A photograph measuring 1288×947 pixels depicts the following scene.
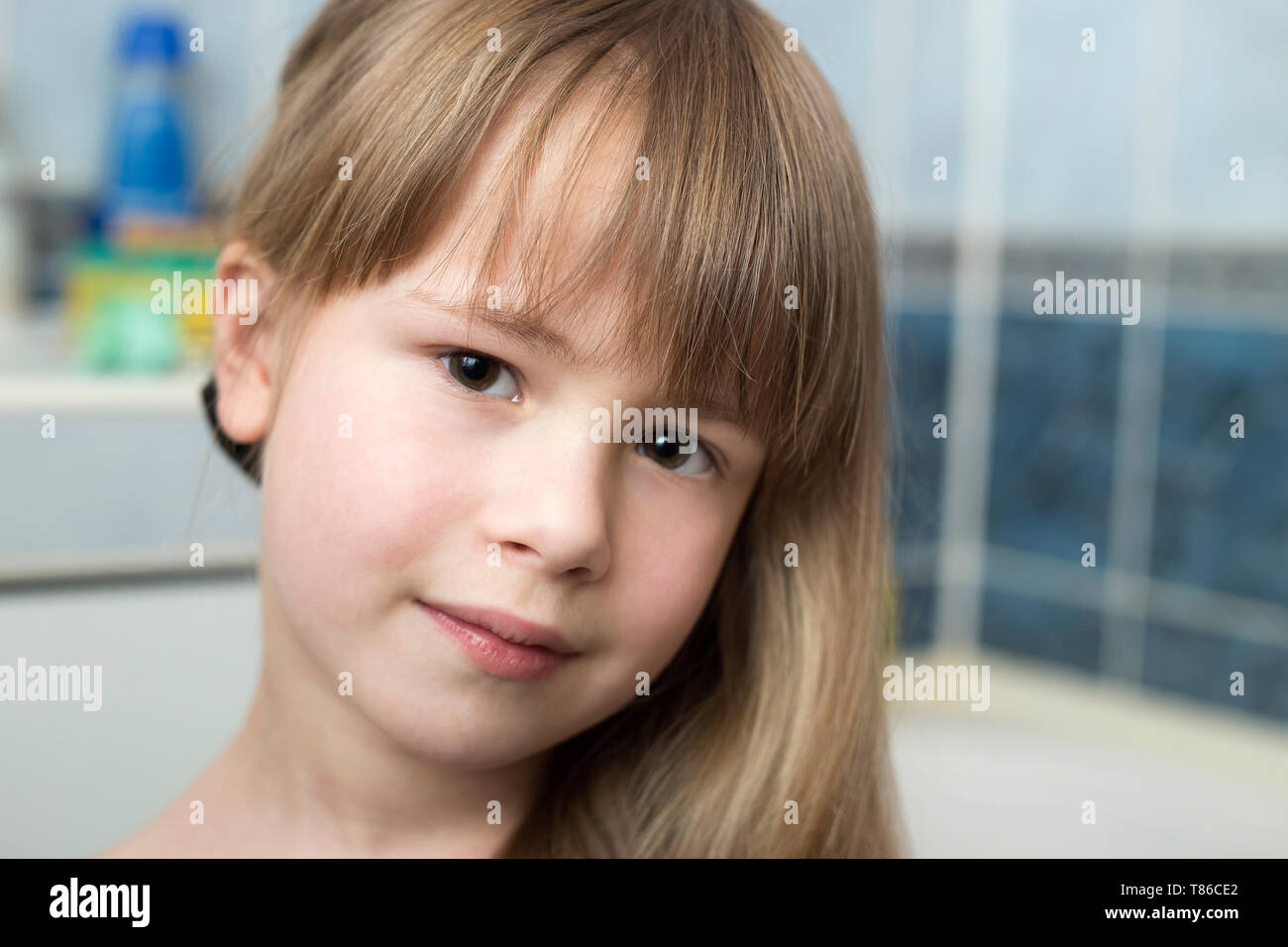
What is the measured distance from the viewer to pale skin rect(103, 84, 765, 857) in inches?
21.1

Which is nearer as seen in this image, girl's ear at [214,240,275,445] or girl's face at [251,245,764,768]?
girl's face at [251,245,764,768]

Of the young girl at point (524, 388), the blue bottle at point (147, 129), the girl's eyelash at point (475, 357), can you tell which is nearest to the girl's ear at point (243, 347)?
the young girl at point (524, 388)

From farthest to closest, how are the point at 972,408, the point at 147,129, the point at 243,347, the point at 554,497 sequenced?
the point at 972,408 → the point at 147,129 → the point at 243,347 → the point at 554,497

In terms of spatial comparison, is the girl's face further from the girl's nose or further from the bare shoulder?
the bare shoulder

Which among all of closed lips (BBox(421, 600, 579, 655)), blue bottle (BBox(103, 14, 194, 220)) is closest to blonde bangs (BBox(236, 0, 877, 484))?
closed lips (BBox(421, 600, 579, 655))

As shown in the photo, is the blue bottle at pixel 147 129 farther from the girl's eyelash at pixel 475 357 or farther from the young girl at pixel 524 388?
the girl's eyelash at pixel 475 357

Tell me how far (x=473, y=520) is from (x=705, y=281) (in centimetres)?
14

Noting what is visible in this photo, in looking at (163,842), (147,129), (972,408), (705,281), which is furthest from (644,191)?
(972,408)

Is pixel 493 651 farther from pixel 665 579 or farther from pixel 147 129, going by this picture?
pixel 147 129

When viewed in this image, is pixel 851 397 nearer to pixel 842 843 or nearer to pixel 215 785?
pixel 842 843

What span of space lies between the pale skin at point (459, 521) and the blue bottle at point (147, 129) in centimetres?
70

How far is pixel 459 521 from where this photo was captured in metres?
0.54

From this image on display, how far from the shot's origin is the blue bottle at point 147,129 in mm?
1225

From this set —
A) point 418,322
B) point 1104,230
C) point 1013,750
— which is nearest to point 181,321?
point 418,322
